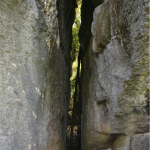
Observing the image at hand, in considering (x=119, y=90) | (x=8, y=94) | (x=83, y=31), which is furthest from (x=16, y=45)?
(x=83, y=31)

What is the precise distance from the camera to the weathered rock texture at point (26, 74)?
1439mm

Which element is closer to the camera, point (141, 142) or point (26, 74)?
point (141, 142)

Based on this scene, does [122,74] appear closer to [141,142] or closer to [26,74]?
[141,142]

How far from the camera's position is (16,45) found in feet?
5.20

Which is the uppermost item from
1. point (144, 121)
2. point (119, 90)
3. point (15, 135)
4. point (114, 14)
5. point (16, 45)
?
point (114, 14)

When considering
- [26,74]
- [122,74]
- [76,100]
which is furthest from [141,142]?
[76,100]

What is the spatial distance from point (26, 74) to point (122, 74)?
1.12 metres

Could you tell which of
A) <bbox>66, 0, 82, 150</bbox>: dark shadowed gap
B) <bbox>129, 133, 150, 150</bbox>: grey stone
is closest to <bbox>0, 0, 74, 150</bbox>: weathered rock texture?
<bbox>129, 133, 150, 150</bbox>: grey stone

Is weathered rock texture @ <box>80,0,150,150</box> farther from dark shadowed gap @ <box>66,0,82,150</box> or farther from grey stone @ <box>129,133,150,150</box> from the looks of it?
dark shadowed gap @ <box>66,0,82,150</box>

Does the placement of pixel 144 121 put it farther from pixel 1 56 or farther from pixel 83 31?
pixel 83 31

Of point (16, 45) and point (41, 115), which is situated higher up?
point (16, 45)

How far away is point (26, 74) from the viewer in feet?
5.42

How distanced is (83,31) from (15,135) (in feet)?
10.0

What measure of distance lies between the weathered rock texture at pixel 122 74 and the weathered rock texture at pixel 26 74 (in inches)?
30.3
